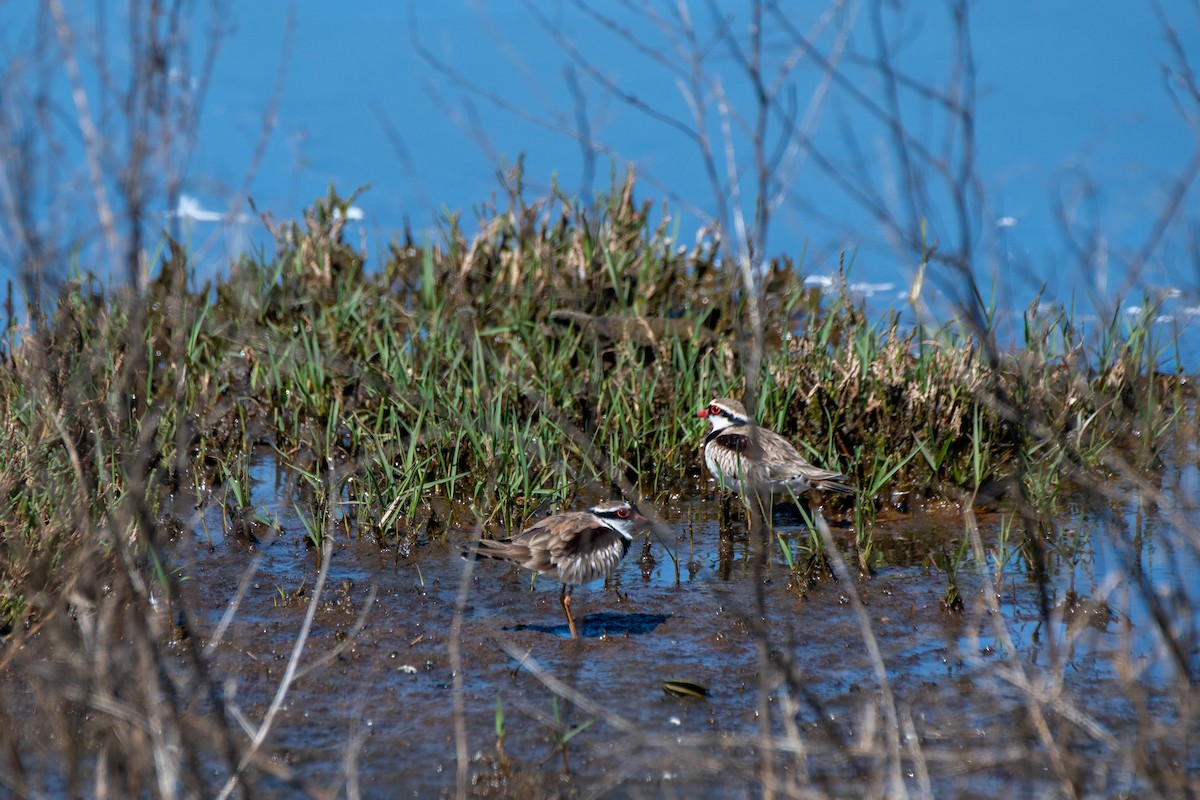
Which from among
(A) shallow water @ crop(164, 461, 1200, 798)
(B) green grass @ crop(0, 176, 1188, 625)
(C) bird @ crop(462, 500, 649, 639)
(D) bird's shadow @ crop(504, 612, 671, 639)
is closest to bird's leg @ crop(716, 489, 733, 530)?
(A) shallow water @ crop(164, 461, 1200, 798)

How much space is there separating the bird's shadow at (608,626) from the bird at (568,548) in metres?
0.06

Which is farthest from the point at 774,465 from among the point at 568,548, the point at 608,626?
the point at 568,548

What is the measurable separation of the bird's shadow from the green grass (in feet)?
2.76

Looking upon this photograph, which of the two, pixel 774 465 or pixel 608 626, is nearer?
pixel 608 626

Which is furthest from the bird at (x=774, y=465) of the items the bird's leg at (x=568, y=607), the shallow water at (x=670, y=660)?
the bird's leg at (x=568, y=607)

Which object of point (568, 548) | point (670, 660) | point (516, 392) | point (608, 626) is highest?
point (516, 392)

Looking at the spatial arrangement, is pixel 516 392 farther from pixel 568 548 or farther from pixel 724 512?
pixel 568 548

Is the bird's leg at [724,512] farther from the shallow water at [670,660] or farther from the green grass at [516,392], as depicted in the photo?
the green grass at [516,392]

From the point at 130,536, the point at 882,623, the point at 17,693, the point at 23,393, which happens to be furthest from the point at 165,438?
the point at 882,623

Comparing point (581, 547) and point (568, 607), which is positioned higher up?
point (581, 547)

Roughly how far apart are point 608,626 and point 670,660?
0.48 m

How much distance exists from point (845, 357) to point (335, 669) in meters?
4.07

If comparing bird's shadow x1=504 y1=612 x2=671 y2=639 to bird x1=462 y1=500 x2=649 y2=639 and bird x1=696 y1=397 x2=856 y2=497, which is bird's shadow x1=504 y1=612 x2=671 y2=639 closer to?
bird x1=462 y1=500 x2=649 y2=639

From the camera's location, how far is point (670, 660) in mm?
5688
